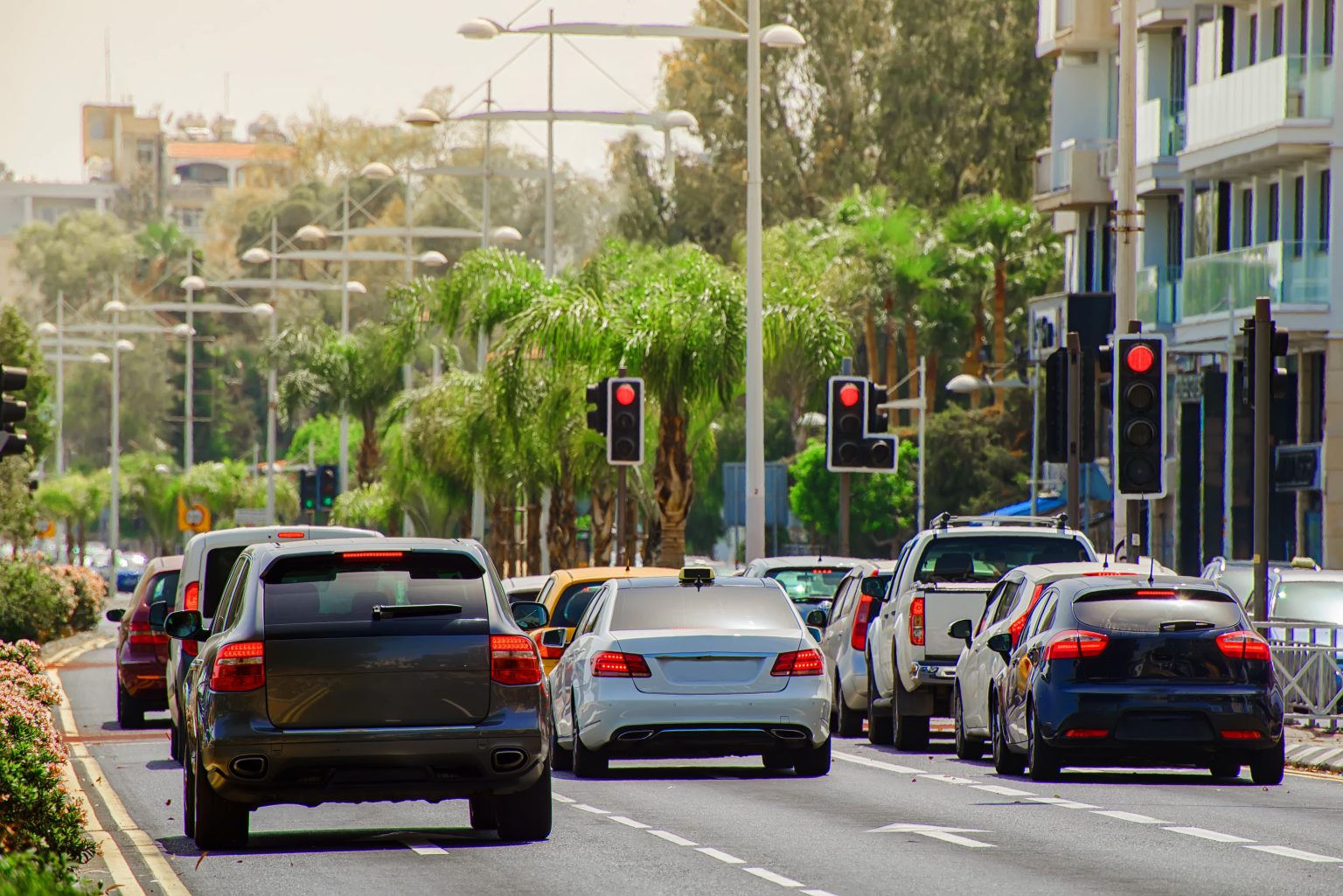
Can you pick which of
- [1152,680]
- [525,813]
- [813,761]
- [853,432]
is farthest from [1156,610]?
[853,432]

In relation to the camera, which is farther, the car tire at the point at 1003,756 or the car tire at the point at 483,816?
the car tire at the point at 1003,756

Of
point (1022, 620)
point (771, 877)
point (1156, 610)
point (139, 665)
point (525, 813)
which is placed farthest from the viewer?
point (139, 665)

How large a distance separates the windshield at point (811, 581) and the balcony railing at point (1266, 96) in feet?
53.8

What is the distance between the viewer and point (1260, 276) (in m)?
44.8

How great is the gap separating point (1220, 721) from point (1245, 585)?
1124 centimetres

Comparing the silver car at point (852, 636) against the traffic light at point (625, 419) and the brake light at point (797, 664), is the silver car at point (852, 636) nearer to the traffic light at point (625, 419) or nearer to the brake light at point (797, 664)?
the brake light at point (797, 664)

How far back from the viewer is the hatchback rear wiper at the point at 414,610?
45.9 feet

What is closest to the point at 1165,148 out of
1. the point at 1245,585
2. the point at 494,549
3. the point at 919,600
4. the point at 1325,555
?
the point at 1325,555

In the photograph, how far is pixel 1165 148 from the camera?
51.7 meters

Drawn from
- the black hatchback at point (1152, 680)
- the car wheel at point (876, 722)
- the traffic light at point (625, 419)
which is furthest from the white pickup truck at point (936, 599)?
the traffic light at point (625, 419)

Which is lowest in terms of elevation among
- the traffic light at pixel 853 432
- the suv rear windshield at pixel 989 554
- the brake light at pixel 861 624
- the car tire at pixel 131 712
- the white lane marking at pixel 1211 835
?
the car tire at pixel 131 712

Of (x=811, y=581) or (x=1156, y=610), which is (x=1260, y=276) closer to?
(x=811, y=581)

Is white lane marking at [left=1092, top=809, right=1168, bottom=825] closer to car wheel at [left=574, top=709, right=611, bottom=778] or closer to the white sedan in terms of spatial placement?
the white sedan

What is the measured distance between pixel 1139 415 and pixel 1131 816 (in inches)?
369
